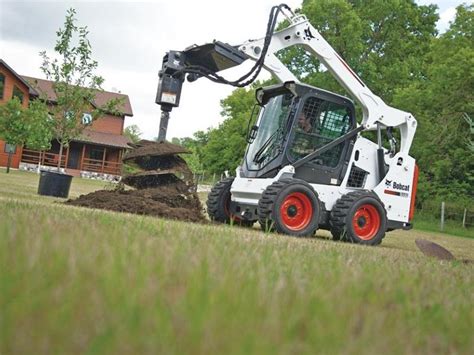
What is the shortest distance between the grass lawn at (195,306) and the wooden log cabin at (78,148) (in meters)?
40.7

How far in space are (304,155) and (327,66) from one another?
210cm

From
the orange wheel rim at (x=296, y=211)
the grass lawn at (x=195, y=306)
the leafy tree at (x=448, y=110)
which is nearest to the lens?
the grass lawn at (x=195, y=306)

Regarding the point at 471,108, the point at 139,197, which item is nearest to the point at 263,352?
the point at 139,197

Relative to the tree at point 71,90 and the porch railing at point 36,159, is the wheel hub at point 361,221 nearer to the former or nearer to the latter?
the tree at point 71,90

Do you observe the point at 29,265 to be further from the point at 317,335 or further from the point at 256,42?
the point at 256,42

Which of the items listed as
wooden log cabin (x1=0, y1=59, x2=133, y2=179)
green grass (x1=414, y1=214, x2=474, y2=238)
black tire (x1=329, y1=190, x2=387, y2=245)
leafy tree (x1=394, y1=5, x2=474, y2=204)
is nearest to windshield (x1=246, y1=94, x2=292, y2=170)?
black tire (x1=329, y1=190, x2=387, y2=245)

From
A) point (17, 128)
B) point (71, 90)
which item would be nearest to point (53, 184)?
point (71, 90)

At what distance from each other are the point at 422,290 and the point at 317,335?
1502 millimetres

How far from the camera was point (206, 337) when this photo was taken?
145 cm

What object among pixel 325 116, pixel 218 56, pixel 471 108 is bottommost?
pixel 325 116

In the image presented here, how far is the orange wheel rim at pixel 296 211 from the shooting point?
949 cm

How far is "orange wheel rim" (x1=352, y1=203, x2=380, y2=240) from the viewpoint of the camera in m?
10.3

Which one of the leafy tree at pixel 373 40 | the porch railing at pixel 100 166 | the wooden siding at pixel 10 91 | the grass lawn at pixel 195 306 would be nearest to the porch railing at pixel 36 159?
the wooden siding at pixel 10 91

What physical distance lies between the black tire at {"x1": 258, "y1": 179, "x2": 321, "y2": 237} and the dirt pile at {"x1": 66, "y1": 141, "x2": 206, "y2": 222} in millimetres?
1104
